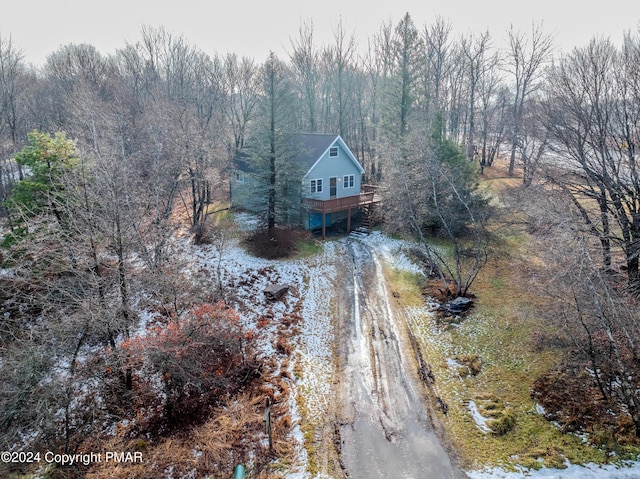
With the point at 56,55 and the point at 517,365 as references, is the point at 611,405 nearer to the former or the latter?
the point at 517,365

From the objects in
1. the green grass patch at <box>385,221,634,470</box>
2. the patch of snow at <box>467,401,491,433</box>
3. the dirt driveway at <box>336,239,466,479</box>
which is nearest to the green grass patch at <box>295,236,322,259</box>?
the dirt driveway at <box>336,239,466,479</box>

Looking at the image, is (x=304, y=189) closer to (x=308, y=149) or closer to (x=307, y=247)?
(x=308, y=149)

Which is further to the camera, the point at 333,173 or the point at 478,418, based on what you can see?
the point at 333,173

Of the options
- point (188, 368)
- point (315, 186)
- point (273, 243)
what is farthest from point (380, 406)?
point (315, 186)

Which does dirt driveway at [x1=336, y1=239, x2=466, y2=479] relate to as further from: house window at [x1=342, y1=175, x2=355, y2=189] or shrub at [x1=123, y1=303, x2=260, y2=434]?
house window at [x1=342, y1=175, x2=355, y2=189]

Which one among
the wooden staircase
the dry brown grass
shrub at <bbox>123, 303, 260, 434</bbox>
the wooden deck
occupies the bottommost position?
the dry brown grass

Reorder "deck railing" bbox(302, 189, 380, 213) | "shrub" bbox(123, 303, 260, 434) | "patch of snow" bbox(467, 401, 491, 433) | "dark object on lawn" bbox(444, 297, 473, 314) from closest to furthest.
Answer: "patch of snow" bbox(467, 401, 491, 433) < "shrub" bbox(123, 303, 260, 434) < "dark object on lawn" bbox(444, 297, 473, 314) < "deck railing" bbox(302, 189, 380, 213)

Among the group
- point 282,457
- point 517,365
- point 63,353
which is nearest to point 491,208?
point 517,365
